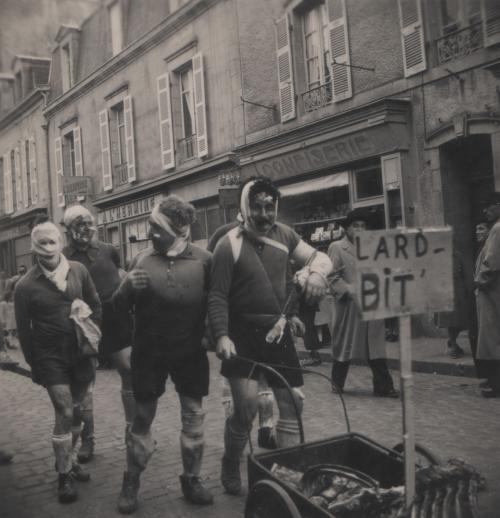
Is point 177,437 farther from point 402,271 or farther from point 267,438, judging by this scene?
point 402,271

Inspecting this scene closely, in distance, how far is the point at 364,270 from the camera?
2.82m

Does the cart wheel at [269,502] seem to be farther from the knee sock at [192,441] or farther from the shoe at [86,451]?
the shoe at [86,451]

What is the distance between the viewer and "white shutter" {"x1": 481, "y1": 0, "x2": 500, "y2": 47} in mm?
9188

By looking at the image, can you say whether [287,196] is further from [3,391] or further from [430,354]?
[3,391]

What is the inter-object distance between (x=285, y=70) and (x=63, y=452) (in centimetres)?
1087

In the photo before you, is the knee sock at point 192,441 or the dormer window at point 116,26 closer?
the knee sock at point 192,441

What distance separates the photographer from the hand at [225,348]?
3.54 m

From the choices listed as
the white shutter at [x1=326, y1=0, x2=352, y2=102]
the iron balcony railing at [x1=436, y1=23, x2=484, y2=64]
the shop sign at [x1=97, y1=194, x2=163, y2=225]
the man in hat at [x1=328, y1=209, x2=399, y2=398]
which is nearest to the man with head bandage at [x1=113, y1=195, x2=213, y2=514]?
the man in hat at [x1=328, y1=209, x2=399, y2=398]

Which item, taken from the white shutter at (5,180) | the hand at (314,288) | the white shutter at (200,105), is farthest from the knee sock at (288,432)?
the white shutter at (200,105)

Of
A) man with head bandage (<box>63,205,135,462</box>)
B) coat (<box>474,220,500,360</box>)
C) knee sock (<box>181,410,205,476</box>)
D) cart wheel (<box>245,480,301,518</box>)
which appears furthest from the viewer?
coat (<box>474,220,500,360</box>)

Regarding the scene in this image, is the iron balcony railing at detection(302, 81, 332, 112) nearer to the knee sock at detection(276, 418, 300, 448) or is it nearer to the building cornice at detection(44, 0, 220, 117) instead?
the building cornice at detection(44, 0, 220, 117)

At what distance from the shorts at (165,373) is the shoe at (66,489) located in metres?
0.76

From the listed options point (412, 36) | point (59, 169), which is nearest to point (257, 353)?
point (412, 36)

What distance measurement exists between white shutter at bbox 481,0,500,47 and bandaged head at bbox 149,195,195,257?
712 centimetres
